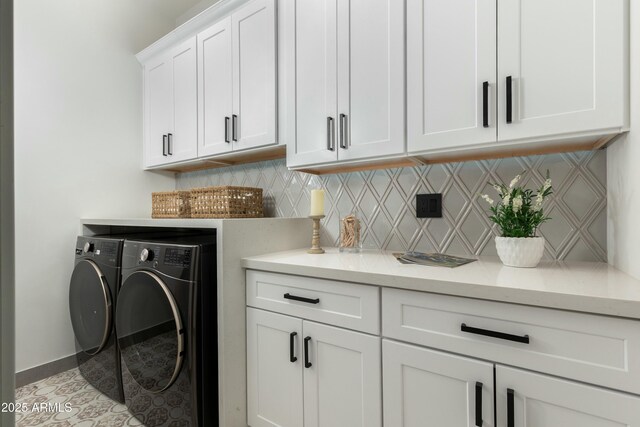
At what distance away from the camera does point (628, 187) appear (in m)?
1.01

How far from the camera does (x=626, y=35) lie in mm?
979

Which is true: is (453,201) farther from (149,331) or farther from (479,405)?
(149,331)

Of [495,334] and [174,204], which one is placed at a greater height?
[174,204]

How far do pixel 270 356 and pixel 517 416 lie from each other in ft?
3.06

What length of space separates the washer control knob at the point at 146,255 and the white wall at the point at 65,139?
1.12 metres

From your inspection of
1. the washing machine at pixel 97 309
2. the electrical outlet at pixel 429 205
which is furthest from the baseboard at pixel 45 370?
the electrical outlet at pixel 429 205

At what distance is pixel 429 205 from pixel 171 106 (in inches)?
80.3

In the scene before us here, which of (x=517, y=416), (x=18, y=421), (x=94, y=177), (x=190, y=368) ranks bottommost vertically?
(x=18, y=421)

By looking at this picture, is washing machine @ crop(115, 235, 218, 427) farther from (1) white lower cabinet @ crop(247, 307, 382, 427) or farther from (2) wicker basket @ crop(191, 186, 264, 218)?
(2) wicker basket @ crop(191, 186, 264, 218)

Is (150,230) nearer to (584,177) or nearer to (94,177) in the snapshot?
(94,177)

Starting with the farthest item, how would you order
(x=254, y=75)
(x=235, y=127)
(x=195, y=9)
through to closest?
(x=195, y=9) < (x=235, y=127) < (x=254, y=75)

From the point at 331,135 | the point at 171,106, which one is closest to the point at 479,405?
the point at 331,135

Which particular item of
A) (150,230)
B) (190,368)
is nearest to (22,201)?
(150,230)
